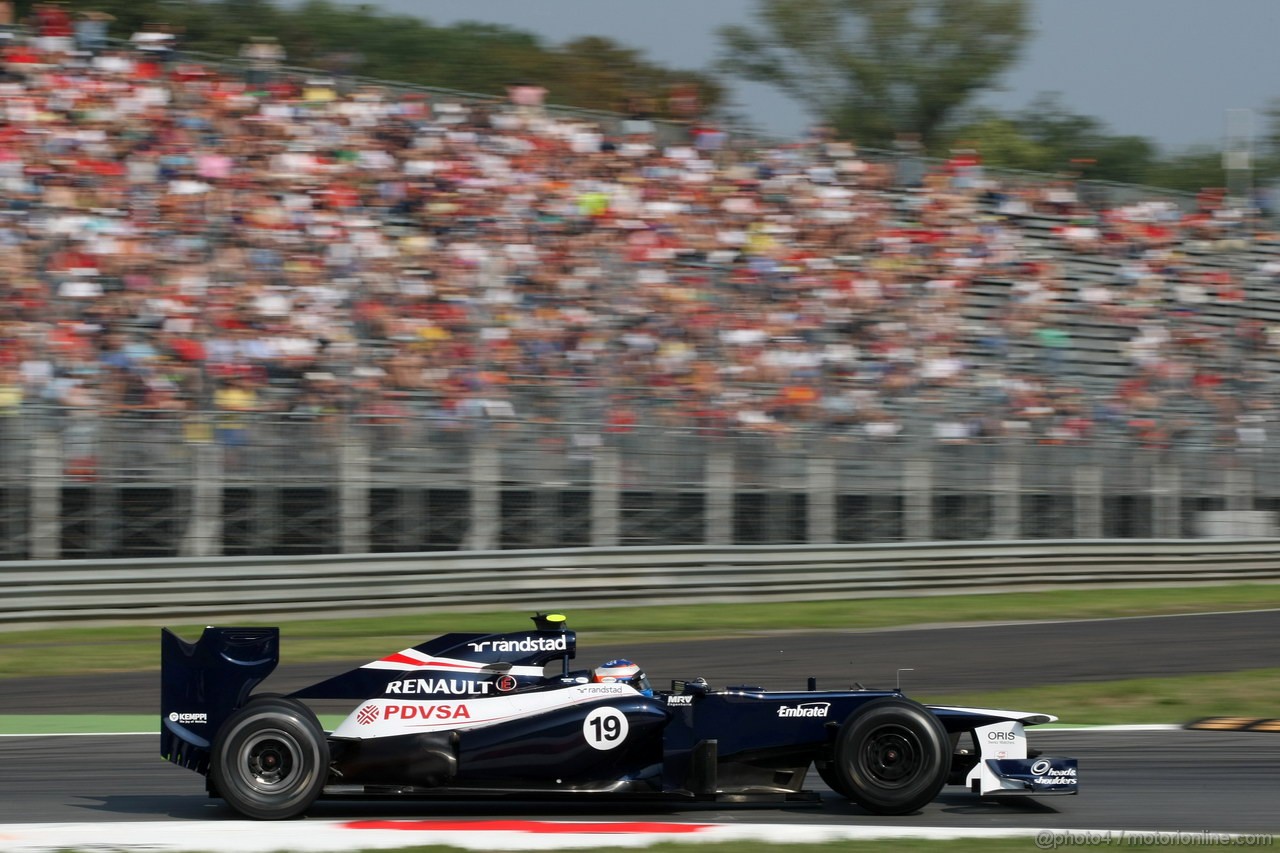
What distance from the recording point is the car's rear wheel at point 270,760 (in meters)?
6.07

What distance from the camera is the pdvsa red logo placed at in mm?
6223

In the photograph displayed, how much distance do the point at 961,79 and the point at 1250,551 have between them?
1887 centimetres

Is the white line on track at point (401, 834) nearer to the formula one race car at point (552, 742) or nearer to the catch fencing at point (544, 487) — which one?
the formula one race car at point (552, 742)

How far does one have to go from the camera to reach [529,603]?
13445mm

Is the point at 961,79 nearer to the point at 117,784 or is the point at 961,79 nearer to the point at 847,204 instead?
the point at 847,204

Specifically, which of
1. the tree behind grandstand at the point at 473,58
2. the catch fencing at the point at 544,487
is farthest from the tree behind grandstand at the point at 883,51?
the catch fencing at the point at 544,487

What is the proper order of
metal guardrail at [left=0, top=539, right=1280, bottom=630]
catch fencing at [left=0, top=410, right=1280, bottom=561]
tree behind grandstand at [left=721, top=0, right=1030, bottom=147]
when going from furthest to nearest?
tree behind grandstand at [left=721, top=0, right=1030, bottom=147], metal guardrail at [left=0, top=539, right=1280, bottom=630], catch fencing at [left=0, top=410, right=1280, bottom=561]

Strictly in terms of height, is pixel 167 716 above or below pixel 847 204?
below

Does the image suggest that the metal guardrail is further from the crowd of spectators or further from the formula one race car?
the formula one race car

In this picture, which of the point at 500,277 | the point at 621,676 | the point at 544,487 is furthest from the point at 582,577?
the point at 621,676

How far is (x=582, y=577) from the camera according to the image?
13.8 metres

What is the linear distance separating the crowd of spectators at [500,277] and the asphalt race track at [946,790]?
108 inches

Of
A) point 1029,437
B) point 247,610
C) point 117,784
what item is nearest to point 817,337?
point 1029,437

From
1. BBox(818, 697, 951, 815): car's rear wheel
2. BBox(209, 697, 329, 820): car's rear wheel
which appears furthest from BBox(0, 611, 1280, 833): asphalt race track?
BBox(209, 697, 329, 820): car's rear wheel
